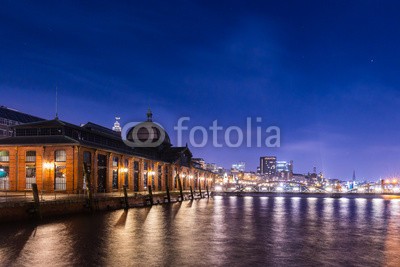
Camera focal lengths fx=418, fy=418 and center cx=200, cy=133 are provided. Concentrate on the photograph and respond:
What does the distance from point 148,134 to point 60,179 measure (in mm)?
58750

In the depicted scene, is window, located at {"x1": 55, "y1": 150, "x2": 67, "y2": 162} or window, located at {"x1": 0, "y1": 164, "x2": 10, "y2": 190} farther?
window, located at {"x1": 0, "y1": 164, "x2": 10, "y2": 190}

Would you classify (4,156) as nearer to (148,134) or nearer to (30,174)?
(30,174)

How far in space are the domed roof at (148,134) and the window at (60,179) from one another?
53160 mm

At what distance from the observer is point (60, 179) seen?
2397 inches

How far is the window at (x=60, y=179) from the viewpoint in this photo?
60.5m

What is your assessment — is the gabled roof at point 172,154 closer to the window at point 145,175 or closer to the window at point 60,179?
the window at point 145,175

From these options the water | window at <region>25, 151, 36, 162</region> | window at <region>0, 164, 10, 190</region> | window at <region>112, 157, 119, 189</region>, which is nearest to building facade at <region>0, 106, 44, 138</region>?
window at <region>112, 157, 119, 189</region>

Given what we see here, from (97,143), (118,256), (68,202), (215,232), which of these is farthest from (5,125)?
(118,256)

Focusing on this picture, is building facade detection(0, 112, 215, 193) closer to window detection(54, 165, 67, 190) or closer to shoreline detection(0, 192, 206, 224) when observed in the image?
window detection(54, 165, 67, 190)

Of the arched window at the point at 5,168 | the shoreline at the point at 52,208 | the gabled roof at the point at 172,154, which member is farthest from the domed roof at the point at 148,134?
the shoreline at the point at 52,208

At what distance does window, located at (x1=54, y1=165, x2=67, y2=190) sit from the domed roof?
53160 mm

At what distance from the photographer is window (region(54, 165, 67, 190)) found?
60.5m

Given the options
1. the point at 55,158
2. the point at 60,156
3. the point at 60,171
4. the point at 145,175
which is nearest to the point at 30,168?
the point at 55,158

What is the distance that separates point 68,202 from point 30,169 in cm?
2020
